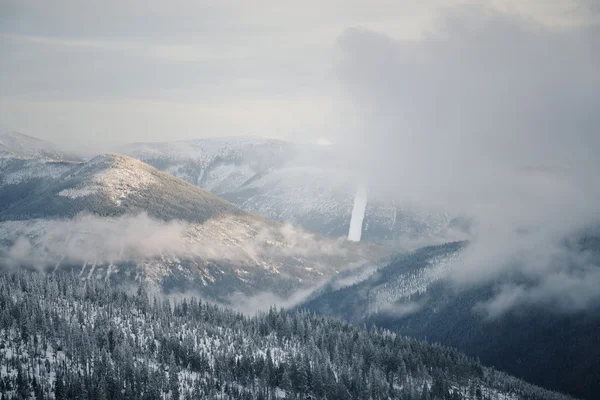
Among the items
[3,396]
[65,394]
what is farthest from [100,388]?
[3,396]

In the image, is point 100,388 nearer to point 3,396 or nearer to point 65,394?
point 65,394

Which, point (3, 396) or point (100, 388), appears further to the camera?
point (100, 388)

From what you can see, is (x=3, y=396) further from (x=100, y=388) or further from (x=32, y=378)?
(x=100, y=388)

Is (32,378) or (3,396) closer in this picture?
(3,396)

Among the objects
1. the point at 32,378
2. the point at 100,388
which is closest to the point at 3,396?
the point at 32,378
